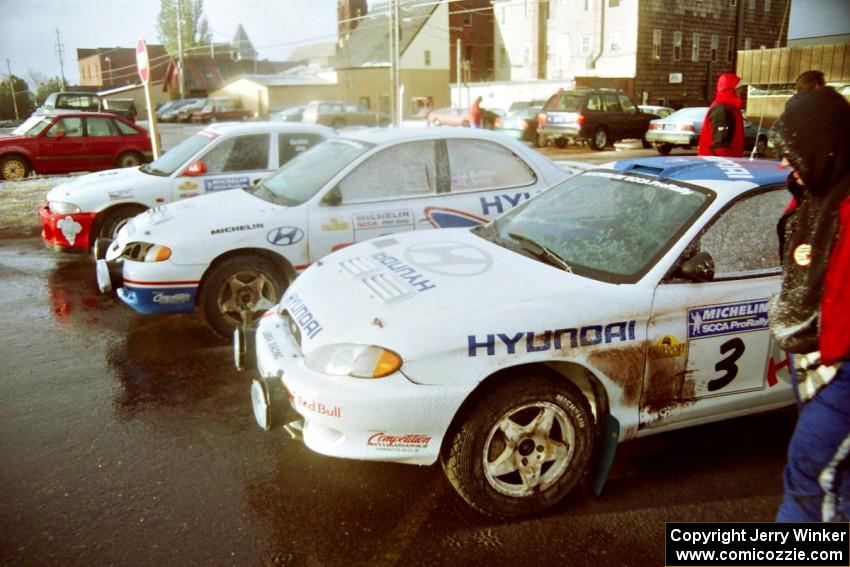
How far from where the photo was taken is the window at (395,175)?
5641 mm

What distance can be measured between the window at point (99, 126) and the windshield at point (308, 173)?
11093mm

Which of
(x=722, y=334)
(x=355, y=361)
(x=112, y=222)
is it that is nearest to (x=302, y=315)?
(x=355, y=361)

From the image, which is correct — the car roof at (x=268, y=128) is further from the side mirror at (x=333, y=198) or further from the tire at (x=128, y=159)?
the tire at (x=128, y=159)

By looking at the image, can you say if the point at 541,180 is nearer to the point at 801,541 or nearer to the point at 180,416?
the point at 180,416

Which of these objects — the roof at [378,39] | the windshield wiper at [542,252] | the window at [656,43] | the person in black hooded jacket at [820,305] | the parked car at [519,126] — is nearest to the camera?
the person in black hooded jacket at [820,305]

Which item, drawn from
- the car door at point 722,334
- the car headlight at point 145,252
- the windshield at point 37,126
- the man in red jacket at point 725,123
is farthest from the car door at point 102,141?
the car door at point 722,334

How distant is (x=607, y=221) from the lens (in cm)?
380

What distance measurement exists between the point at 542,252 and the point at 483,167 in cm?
256

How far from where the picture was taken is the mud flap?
3.27 m

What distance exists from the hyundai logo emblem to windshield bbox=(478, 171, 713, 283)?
176 centimetres

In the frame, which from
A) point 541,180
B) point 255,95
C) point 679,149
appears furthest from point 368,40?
point 541,180

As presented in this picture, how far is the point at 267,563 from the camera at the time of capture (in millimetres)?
2908

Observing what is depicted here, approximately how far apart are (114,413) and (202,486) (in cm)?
115

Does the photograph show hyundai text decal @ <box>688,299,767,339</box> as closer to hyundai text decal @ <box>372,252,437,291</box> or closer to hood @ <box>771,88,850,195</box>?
hood @ <box>771,88,850,195</box>
